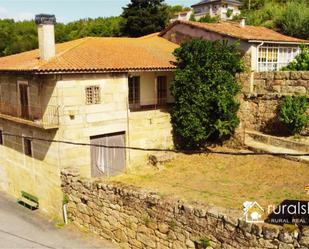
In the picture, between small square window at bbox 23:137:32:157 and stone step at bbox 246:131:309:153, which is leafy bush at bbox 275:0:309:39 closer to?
stone step at bbox 246:131:309:153

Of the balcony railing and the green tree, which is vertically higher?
the green tree

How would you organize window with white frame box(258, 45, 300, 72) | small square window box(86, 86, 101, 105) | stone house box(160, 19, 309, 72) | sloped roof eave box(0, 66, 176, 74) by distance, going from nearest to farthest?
sloped roof eave box(0, 66, 176, 74) → small square window box(86, 86, 101, 105) → stone house box(160, 19, 309, 72) → window with white frame box(258, 45, 300, 72)

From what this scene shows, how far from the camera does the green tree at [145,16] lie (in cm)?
3991

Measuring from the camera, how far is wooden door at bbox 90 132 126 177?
1752cm

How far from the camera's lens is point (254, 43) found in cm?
2041

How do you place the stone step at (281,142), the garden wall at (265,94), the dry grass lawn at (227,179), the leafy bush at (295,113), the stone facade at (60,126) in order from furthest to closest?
the garden wall at (265,94)
the leafy bush at (295,113)
the stone step at (281,142)
the stone facade at (60,126)
the dry grass lawn at (227,179)

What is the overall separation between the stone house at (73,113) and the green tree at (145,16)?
1987cm

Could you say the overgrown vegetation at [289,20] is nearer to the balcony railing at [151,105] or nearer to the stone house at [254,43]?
the stone house at [254,43]

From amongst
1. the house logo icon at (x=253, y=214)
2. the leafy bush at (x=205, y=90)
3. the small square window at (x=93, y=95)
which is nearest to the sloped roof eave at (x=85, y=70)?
the small square window at (x=93, y=95)

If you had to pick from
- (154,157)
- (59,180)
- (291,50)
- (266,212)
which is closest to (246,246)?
(266,212)

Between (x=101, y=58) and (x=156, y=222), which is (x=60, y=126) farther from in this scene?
(x=156, y=222)

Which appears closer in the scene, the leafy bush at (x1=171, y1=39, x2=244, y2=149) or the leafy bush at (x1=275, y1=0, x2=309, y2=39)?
the leafy bush at (x1=171, y1=39, x2=244, y2=149)

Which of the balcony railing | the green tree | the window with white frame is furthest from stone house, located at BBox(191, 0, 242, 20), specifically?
the balcony railing

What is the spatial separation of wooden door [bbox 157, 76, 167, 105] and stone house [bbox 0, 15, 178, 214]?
47 cm
